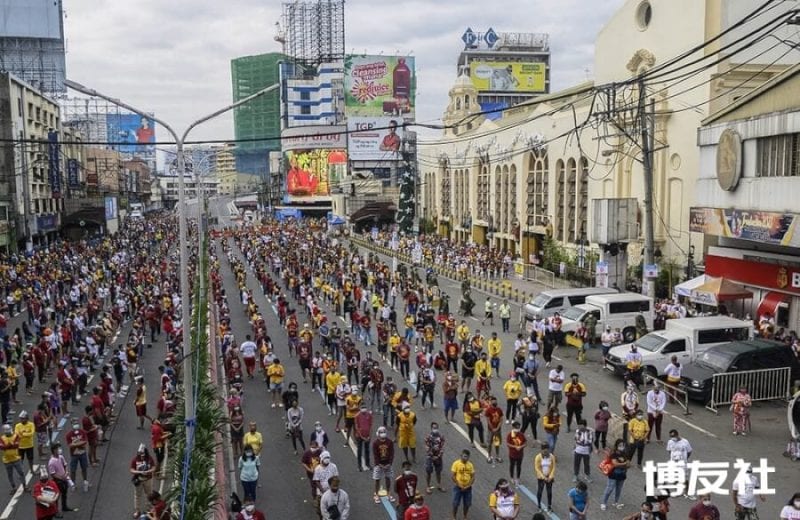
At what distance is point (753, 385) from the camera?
56.8ft

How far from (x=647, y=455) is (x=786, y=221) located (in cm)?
1138

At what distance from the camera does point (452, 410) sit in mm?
15977

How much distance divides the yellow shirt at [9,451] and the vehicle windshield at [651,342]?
49.3ft

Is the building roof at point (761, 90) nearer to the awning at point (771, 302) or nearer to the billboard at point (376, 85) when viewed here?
the awning at point (771, 302)

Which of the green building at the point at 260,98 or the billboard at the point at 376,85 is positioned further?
the green building at the point at 260,98

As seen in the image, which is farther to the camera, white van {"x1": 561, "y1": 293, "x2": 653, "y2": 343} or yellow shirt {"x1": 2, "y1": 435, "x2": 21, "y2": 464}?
white van {"x1": 561, "y1": 293, "x2": 653, "y2": 343}

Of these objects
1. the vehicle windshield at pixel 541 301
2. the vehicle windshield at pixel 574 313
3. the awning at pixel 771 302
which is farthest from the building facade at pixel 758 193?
the vehicle windshield at pixel 541 301

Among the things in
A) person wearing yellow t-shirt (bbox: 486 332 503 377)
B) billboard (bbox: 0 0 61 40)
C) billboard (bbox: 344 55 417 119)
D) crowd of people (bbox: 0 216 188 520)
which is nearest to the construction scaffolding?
billboard (bbox: 344 55 417 119)

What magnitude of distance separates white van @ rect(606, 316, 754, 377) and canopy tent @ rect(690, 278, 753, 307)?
569 cm

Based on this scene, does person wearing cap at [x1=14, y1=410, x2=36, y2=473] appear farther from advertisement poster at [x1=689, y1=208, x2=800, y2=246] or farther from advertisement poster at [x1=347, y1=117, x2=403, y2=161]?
advertisement poster at [x1=347, y1=117, x2=403, y2=161]

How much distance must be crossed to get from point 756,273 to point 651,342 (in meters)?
8.67

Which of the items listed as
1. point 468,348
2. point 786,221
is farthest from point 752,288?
point 468,348

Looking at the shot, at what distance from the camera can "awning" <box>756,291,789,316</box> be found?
81.0 ft

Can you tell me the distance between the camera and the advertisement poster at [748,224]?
21.7 metres
